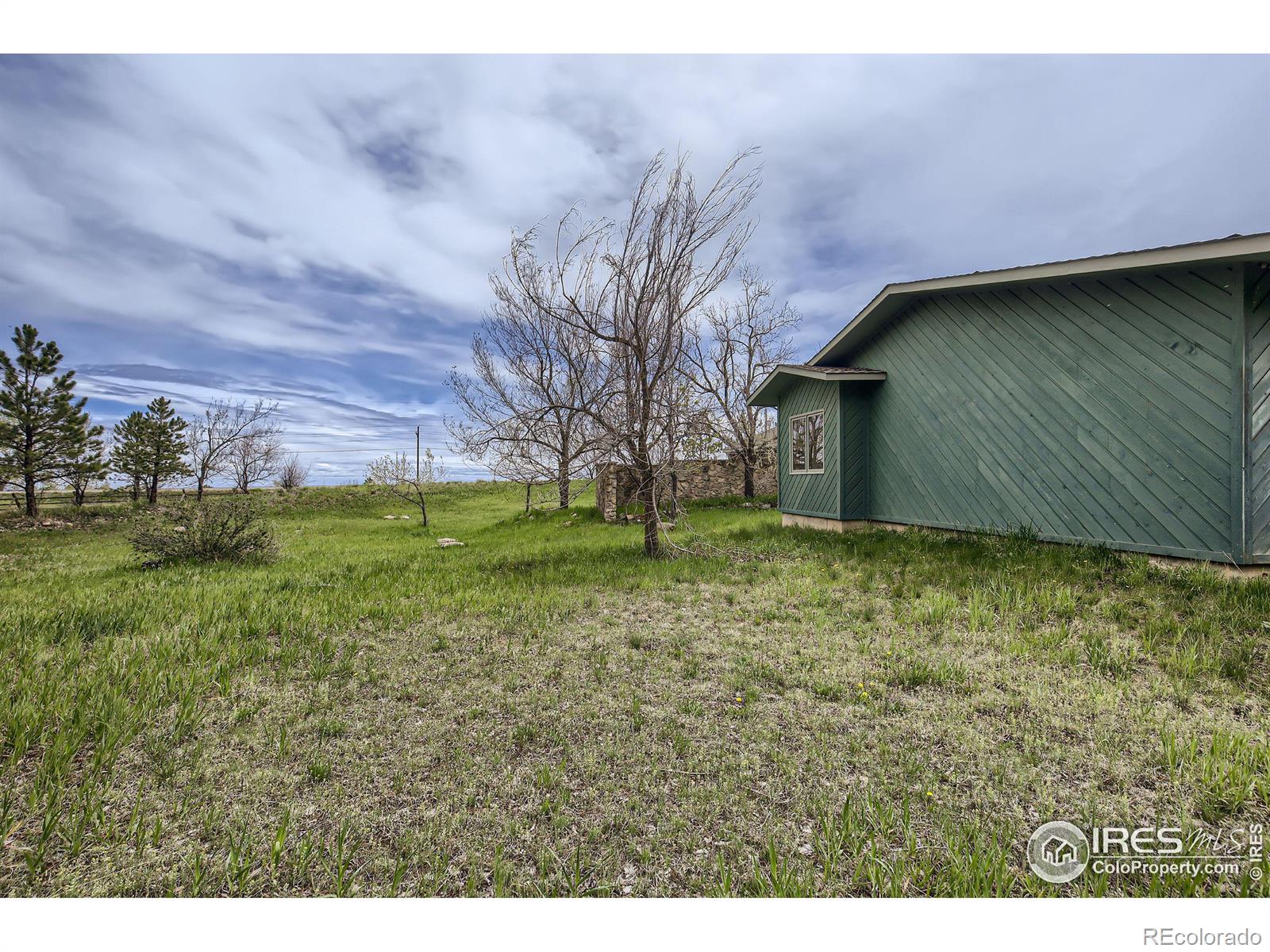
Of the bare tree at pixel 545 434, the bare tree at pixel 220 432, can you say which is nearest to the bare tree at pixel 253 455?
the bare tree at pixel 220 432

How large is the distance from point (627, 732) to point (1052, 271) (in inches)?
300

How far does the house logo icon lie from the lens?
5.91 feet

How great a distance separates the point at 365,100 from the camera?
163 inches

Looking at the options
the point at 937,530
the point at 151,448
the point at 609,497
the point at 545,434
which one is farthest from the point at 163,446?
the point at 937,530

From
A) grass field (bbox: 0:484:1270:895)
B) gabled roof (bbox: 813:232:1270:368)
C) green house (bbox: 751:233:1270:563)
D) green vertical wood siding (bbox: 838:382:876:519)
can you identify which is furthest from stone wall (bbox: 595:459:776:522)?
grass field (bbox: 0:484:1270:895)

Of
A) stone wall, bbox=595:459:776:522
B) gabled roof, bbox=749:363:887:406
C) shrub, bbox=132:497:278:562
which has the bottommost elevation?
shrub, bbox=132:497:278:562

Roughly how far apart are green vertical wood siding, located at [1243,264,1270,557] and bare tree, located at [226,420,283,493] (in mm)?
31666

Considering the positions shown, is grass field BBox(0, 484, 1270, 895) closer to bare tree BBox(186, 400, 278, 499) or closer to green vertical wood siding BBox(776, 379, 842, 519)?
green vertical wood siding BBox(776, 379, 842, 519)

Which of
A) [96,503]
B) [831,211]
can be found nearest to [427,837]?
[831,211]

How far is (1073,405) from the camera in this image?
6457mm

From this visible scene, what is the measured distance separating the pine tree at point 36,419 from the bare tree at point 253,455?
7.24 m

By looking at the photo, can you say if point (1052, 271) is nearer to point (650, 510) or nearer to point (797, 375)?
point (797, 375)

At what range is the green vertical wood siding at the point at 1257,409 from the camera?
5.01 metres
